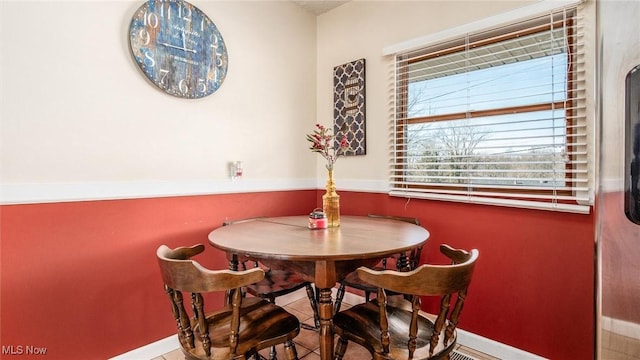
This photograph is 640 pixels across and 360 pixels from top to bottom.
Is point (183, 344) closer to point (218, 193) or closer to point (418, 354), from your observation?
point (418, 354)

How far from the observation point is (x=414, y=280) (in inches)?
45.5

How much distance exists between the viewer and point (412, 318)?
1.16 m

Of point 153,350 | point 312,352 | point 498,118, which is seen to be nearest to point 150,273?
point 153,350

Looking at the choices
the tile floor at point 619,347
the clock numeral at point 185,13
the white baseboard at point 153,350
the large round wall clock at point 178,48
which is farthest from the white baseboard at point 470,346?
the clock numeral at point 185,13

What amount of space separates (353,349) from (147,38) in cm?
233

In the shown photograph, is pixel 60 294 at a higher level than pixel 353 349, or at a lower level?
higher

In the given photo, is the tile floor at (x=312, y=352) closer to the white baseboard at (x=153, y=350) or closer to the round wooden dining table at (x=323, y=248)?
the white baseboard at (x=153, y=350)

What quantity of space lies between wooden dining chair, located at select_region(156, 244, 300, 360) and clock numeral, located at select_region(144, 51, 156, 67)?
46.7 inches

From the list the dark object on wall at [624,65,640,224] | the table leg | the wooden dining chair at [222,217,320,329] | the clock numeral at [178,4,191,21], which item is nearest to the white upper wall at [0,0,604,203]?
the clock numeral at [178,4,191,21]

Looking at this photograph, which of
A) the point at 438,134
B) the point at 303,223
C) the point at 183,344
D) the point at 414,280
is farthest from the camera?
the point at 438,134

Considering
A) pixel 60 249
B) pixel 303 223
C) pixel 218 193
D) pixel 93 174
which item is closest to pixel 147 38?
pixel 93 174

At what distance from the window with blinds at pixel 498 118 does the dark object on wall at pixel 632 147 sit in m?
1.28

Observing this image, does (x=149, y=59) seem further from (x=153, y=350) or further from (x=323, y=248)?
(x=153, y=350)

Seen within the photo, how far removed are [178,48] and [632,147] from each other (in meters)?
2.24
